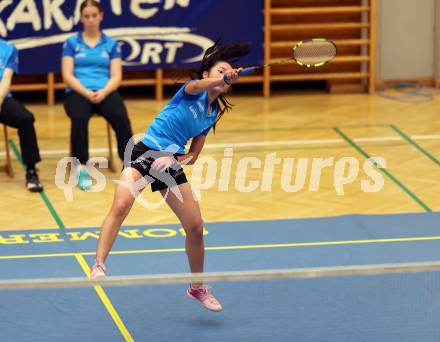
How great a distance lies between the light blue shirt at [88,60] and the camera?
360 inches

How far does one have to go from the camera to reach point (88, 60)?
9.16m

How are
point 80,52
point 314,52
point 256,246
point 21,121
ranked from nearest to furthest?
1. point 314,52
2. point 256,246
3. point 21,121
4. point 80,52

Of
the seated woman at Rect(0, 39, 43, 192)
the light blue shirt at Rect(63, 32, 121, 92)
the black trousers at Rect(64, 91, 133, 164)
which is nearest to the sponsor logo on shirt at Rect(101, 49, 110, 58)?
the light blue shirt at Rect(63, 32, 121, 92)

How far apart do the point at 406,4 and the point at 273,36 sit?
5.16 ft

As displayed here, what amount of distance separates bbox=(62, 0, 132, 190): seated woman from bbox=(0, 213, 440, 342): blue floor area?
4.68 ft

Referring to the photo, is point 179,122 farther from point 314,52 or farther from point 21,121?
point 21,121

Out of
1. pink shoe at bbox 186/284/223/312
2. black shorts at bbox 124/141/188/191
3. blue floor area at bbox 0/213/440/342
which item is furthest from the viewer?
pink shoe at bbox 186/284/223/312

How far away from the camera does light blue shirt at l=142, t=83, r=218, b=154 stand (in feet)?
18.7

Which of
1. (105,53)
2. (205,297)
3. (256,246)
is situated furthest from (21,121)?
(205,297)

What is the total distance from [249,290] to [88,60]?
3.74 metres

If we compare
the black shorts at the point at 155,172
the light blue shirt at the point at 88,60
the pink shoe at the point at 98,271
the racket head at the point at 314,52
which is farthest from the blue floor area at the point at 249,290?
the light blue shirt at the point at 88,60

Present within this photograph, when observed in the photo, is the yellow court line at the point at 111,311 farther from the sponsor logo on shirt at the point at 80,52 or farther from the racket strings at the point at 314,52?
the sponsor logo on shirt at the point at 80,52

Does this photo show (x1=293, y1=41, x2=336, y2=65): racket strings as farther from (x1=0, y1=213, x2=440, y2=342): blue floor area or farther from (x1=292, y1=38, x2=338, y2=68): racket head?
(x1=0, y1=213, x2=440, y2=342): blue floor area

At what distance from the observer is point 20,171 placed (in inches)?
364
